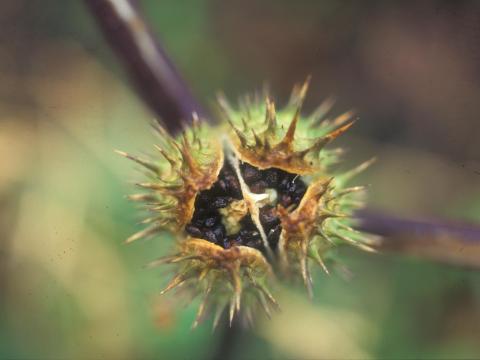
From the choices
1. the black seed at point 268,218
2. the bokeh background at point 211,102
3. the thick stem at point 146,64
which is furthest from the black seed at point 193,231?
the bokeh background at point 211,102

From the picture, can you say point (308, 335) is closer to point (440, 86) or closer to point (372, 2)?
point (440, 86)

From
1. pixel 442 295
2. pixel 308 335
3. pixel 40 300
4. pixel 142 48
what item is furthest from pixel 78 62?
pixel 442 295

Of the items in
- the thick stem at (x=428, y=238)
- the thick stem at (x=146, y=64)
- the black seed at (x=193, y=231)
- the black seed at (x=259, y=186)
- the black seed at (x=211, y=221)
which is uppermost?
the thick stem at (x=146, y=64)

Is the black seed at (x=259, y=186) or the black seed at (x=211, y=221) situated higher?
the black seed at (x=259, y=186)

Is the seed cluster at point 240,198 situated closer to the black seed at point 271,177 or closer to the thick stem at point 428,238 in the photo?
the black seed at point 271,177

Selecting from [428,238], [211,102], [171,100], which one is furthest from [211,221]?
[211,102]

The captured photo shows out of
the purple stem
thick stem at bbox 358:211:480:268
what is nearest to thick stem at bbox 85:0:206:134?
the purple stem

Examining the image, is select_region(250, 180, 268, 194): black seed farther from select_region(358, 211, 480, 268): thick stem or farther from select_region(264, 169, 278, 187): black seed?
select_region(358, 211, 480, 268): thick stem

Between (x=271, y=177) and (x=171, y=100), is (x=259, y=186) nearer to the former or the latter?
(x=271, y=177)
